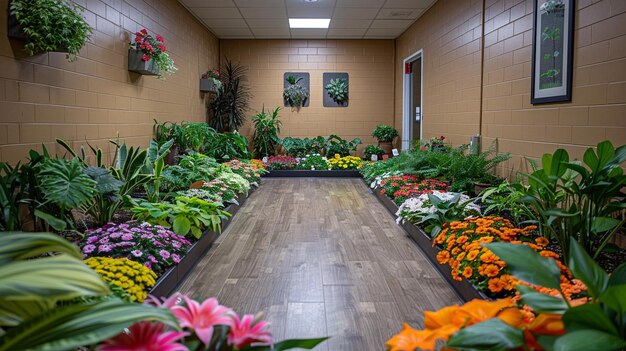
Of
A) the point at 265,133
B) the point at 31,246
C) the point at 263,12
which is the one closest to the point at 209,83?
the point at 263,12

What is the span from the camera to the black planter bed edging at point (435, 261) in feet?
9.45

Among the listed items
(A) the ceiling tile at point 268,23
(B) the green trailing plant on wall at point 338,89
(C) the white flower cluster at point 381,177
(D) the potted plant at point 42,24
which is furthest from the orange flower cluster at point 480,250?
(B) the green trailing plant on wall at point 338,89

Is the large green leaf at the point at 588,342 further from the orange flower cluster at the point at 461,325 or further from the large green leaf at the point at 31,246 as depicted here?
the large green leaf at the point at 31,246

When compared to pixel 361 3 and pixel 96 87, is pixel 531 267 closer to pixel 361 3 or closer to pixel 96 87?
pixel 96 87

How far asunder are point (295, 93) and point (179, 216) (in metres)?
7.20

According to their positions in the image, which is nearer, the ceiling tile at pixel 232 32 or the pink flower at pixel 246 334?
the pink flower at pixel 246 334

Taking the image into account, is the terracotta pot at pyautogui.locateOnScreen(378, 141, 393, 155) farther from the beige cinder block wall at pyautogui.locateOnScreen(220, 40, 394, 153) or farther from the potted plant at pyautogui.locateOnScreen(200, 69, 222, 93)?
the potted plant at pyautogui.locateOnScreen(200, 69, 222, 93)

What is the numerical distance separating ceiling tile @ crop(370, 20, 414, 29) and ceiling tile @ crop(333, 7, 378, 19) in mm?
445

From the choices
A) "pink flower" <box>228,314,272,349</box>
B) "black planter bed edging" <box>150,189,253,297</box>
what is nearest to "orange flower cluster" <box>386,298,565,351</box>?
"pink flower" <box>228,314,272,349</box>

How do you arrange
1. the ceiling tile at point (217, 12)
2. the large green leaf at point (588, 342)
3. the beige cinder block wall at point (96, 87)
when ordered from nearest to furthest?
the large green leaf at point (588, 342), the beige cinder block wall at point (96, 87), the ceiling tile at point (217, 12)

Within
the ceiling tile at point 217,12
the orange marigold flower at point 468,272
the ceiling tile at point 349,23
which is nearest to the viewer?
the orange marigold flower at point 468,272

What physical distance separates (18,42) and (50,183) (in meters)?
1.09

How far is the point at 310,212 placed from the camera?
19.4 ft

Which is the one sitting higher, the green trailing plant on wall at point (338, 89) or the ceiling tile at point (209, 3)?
the ceiling tile at point (209, 3)
